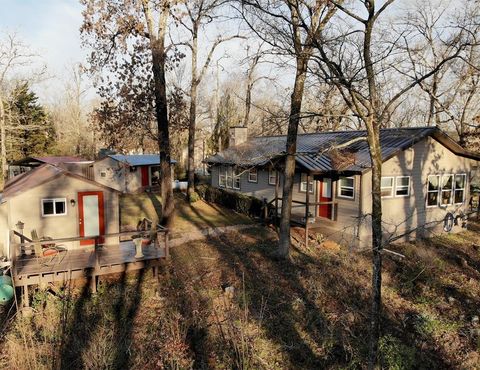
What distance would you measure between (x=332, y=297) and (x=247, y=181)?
1227 centimetres

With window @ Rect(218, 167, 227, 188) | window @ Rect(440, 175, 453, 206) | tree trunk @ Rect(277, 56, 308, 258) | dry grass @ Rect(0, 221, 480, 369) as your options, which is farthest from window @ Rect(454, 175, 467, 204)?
window @ Rect(218, 167, 227, 188)

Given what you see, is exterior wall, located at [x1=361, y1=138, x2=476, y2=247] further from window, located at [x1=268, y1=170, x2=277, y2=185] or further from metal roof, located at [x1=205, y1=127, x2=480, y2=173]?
window, located at [x1=268, y1=170, x2=277, y2=185]

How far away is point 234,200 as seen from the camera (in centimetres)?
2038

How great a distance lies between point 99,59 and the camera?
1569 centimetres

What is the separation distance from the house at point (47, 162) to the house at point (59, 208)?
1360cm

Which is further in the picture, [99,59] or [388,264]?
[99,59]

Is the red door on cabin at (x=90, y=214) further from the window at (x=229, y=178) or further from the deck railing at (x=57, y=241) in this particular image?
the window at (x=229, y=178)

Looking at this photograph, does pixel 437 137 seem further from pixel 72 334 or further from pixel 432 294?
pixel 72 334

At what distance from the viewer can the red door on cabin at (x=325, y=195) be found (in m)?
15.7

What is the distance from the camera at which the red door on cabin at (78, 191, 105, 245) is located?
11.7 m

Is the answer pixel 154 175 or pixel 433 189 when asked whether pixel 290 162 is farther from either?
pixel 154 175

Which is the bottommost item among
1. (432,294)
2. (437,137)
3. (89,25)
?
(432,294)

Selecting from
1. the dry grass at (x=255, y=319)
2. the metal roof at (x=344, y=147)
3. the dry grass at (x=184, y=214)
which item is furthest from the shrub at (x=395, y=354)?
the dry grass at (x=184, y=214)

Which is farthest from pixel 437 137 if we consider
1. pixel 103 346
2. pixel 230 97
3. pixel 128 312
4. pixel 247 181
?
pixel 230 97
